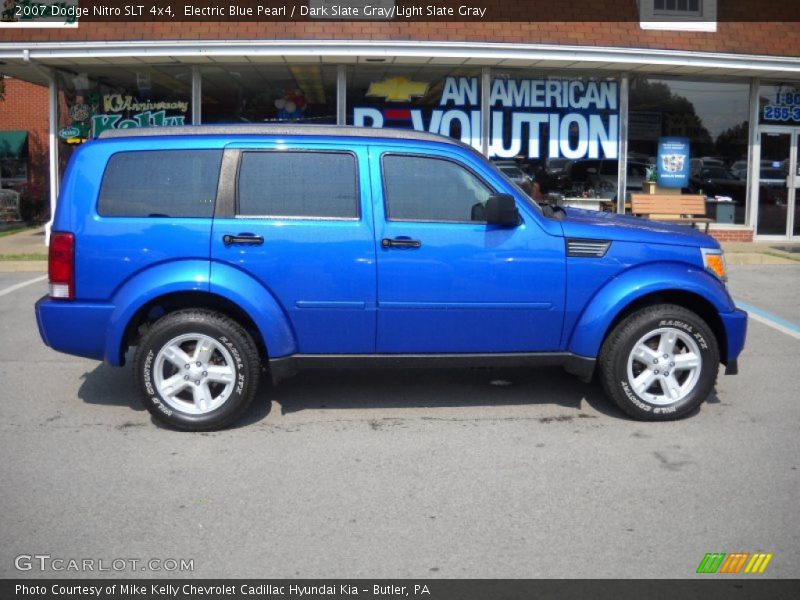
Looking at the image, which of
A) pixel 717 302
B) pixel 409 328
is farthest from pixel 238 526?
pixel 717 302

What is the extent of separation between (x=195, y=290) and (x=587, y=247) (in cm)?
256

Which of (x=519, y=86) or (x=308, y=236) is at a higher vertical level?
(x=519, y=86)

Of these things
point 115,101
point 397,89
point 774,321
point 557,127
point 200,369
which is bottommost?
point 774,321

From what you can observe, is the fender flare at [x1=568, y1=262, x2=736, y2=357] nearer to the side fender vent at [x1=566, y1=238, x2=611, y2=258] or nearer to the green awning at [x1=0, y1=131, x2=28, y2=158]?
the side fender vent at [x1=566, y1=238, x2=611, y2=258]

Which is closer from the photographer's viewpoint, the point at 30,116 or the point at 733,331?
the point at 733,331

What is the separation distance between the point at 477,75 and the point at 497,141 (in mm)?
1233

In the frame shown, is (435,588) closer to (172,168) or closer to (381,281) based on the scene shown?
(381,281)

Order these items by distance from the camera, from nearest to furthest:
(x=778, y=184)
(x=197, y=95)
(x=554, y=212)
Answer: (x=554, y=212), (x=197, y=95), (x=778, y=184)

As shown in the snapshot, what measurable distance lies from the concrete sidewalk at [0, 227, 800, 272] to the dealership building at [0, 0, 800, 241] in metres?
0.78

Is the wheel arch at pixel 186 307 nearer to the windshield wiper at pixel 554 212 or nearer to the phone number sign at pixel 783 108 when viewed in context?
the windshield wiper at pixel 554 212

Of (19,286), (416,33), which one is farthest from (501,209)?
(416,33)

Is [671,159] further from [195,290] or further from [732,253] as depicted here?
[195,290]

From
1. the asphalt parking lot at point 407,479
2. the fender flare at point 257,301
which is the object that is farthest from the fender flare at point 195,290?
the asphalt parking lot at point 407,479

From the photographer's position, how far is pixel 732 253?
48.3 ft
